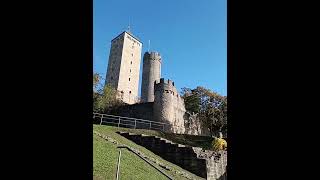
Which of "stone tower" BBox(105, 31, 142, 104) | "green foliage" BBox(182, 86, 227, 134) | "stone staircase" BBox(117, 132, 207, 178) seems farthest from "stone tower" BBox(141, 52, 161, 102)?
"stone staircase" BBox(117, 132, 207, 178)

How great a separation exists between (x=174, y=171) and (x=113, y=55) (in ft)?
145

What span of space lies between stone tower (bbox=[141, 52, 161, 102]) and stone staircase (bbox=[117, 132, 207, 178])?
1300 inches

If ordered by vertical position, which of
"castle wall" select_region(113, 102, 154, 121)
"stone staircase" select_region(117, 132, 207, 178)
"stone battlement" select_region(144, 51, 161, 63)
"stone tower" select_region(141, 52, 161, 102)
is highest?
"stone battlement" select_region(144, 51, 161, 63)

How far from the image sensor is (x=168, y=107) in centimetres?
3372

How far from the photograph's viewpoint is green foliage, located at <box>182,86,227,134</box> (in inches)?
1654

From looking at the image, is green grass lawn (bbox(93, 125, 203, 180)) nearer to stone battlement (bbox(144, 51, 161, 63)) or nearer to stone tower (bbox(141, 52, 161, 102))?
stone tower (bbox(141, 52, 161, 102))

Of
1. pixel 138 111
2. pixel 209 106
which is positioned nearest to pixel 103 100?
pixel 138 111

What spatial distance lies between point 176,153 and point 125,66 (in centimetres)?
3767

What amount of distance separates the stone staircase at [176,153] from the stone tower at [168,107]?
11325mm

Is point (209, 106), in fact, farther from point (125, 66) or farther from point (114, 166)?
point (114, 166)

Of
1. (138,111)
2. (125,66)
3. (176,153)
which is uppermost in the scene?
(125,66)
